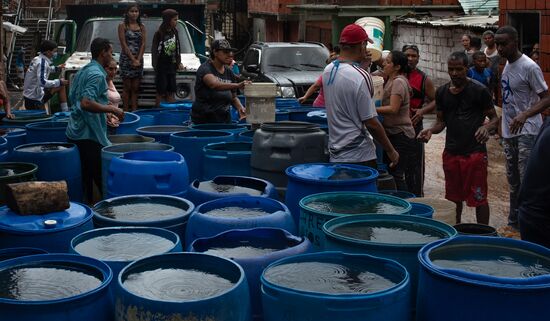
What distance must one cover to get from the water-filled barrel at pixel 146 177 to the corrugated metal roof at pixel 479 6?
59.1 ft

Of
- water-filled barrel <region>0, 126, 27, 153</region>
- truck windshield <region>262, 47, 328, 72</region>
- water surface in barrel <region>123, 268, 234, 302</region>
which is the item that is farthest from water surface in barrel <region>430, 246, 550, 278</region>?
truck windshield <region>262, 47, 328, 72</region>

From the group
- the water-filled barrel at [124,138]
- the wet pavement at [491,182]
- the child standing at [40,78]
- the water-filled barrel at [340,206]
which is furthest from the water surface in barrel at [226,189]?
the child standing at [40,78]

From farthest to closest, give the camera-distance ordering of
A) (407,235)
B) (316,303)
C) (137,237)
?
(137,237)
(407,235)
(316,303)

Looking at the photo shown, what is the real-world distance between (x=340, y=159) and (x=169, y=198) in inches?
57.4

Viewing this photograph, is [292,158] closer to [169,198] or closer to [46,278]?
[169,198]

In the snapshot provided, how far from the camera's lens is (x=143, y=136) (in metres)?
6.66

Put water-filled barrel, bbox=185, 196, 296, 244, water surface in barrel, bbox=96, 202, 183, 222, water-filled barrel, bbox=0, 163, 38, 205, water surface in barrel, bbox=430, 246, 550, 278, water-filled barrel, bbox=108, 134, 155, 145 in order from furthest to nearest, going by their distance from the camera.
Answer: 1. water-filled barrel, bbox=108, 134, 155, 145
2. water-filled barrel, bbox=0, 163, 38, 205
3. water surface in barrel, bbox=96, 202, 183, 222
4. water-filled barrel, bbox=185, 196, 296, 244
5. water surface in barrel, bbox=430, 246, 550, 278

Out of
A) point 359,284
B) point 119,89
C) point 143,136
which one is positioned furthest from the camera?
point 119,89

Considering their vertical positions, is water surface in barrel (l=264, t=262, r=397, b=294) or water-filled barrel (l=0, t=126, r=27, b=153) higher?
water-filled barrel (l=0, t=126, r=27, b=153)

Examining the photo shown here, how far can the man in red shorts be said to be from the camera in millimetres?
6629

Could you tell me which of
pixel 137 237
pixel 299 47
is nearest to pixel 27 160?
pixel 137 237

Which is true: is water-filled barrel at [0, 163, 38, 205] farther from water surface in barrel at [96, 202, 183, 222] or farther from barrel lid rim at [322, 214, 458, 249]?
barrel lid rim at [322, 214, 458, 249]

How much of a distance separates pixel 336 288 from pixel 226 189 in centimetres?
212

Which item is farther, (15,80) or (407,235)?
(15,80)
